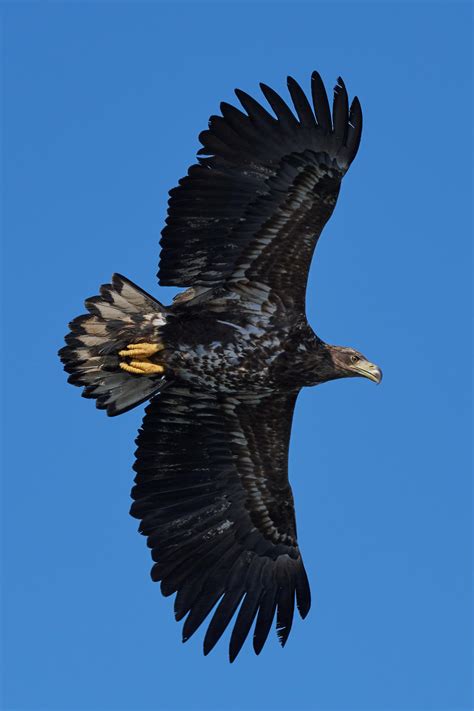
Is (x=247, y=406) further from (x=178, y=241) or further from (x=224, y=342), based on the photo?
(x=178, y=241)

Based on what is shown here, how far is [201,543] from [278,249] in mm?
2960

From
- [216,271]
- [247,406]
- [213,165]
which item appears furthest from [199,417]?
[213,165]

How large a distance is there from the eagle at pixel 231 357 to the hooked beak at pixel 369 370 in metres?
0.01

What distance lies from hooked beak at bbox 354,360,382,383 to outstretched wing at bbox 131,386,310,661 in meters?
0.81

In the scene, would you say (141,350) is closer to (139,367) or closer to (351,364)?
(139,367)

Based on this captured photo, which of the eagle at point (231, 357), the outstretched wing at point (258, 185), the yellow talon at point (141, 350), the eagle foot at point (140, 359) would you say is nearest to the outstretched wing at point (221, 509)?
the eagle at point (231, 357)

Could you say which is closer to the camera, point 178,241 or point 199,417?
point 178,241

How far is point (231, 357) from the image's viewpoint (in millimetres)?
14297

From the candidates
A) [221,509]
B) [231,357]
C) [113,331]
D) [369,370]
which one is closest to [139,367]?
[113,331]

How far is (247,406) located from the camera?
15109mm

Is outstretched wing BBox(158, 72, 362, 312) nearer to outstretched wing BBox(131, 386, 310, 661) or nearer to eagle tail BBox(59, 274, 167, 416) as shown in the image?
eagle tail BBox(59, 274, 167, 416)

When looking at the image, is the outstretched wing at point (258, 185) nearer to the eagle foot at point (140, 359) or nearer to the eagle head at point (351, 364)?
the eagle foot at point (140, 359)

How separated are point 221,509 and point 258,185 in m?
3.30

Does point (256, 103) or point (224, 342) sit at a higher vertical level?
point (256, 103)
